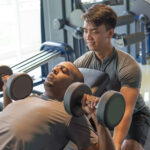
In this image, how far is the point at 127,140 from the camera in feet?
6.73

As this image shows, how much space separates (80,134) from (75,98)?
204 mm

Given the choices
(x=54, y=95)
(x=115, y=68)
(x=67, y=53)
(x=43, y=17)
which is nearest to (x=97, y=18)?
(x=115, y=68)

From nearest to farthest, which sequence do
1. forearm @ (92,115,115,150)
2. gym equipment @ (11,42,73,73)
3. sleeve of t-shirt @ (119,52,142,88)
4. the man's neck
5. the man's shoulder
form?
1. forearm @ (92,115,115,150)
2. sleeve of t-shirt @ (119,52,142,88)
3. the man's neck
4. the man's shoulder
5. gym equipment @ (11,42,73,73)

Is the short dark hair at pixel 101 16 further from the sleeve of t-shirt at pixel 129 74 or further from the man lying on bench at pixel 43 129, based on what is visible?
the man lying on bench at pixel 43 129

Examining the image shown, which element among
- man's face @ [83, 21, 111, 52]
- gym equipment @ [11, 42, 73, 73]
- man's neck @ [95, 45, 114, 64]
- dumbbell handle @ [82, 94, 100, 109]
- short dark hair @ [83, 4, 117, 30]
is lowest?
gym equipment @ [11, 42, 73, 73]

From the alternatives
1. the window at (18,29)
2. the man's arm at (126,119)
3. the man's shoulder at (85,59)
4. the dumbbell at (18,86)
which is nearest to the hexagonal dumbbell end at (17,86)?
the dumbbell at (18,86)

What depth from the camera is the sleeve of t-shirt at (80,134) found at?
4.67 ft

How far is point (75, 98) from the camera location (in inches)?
52.8

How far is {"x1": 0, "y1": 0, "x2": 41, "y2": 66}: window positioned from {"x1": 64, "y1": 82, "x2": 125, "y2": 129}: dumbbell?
3.84 meters

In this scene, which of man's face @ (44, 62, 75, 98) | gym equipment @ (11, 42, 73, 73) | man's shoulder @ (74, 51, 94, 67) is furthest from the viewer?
gym equipment @ (11, 42, 73, 73)

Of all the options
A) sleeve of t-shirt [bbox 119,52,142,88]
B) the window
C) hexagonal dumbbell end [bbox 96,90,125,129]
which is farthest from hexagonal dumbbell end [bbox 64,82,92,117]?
the window

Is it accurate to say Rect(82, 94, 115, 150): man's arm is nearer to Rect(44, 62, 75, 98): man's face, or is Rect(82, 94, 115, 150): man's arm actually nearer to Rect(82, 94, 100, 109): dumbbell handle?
Rect(82, 94, 100, 109): dumbbell handle

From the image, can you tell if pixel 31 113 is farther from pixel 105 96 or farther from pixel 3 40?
pixel 3 40

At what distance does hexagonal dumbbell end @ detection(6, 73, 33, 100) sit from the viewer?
1784 millimetres
